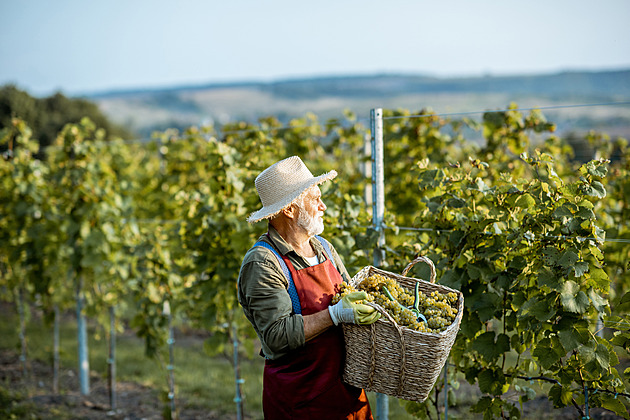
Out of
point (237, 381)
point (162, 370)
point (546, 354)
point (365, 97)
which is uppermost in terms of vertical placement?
point (365, 97)

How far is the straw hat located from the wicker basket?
555 millimetres

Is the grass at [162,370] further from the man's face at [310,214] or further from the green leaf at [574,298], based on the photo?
the man's face at [310,214]

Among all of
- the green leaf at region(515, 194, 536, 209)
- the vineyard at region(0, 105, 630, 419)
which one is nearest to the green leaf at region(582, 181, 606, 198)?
the vineyard at region(0, 105, 630, 419)

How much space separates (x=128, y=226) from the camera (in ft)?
15.9

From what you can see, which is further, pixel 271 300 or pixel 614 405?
pixel 614 405

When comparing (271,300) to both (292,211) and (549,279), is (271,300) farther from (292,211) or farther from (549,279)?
(549,279)

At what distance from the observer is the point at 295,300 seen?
6.88ft

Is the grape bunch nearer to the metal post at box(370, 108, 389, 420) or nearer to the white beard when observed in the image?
the white beard

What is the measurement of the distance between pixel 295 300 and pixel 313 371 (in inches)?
11.8

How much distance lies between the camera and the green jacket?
1972 millimetres

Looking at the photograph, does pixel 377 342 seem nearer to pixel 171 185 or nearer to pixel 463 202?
pixel 463 202

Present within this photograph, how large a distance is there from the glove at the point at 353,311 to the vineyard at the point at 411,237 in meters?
0.74

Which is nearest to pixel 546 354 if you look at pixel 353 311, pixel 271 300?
pixel 353 311

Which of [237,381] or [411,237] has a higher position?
[411,237]
